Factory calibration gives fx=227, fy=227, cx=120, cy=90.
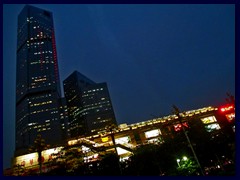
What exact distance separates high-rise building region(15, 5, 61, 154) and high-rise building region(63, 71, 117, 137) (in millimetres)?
6783

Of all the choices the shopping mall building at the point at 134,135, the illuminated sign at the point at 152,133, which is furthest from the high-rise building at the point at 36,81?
the illuminated sign at the point at 152,133

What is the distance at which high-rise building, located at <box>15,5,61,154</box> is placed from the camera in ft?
152

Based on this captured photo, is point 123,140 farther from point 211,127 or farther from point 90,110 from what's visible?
point 90,110

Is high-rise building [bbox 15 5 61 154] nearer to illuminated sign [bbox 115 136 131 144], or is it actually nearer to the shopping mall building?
the shopping mall building

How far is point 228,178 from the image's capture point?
187 centimetres

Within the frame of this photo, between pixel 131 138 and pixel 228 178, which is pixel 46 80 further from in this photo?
pixel 228 178

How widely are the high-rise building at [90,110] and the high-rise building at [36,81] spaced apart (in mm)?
6783

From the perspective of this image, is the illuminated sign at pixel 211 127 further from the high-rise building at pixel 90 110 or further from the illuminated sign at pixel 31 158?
the high-rise building at pixel 90 110

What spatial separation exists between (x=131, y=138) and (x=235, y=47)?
18546 millimetres

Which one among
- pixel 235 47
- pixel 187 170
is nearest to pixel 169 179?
pixel 235 47

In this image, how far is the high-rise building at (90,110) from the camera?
52.7m

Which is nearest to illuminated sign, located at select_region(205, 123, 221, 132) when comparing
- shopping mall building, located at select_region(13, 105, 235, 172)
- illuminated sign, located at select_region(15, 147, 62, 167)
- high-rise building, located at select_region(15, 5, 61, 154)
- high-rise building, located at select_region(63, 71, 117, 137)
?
shopping mall building, located at select_region(13, 105, 235, 172)

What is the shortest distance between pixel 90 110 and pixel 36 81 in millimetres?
14187

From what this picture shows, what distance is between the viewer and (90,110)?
5459 centimetres
